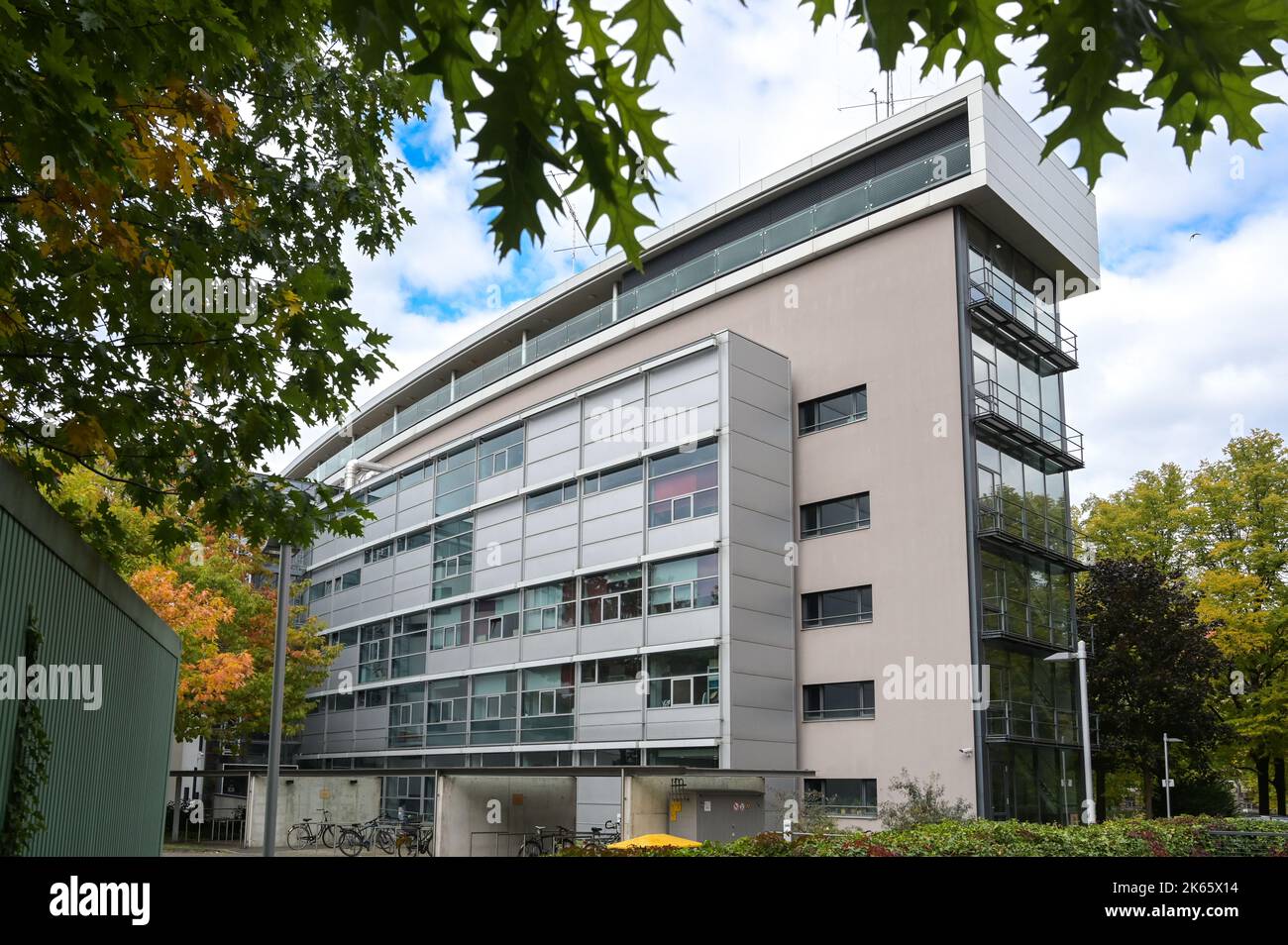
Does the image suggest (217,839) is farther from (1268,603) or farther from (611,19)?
(611,19)

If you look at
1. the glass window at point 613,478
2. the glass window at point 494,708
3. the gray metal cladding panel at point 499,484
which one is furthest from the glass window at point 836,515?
the glass window at point 494,708

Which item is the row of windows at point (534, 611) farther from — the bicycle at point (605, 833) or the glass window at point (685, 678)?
the bicycle at point (605, 833)

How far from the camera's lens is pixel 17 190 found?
29.9ft

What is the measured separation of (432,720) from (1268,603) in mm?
33926

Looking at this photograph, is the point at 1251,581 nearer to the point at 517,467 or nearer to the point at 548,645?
the point at 548,645

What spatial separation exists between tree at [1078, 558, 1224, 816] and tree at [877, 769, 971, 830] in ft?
49.5

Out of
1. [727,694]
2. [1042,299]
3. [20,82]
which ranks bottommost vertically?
[727,694]

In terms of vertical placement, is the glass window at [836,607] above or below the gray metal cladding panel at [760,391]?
below

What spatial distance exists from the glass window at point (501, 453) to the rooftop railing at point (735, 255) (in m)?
3.81

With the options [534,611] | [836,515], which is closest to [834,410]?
[836,515]

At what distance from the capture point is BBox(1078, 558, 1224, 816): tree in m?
41.2

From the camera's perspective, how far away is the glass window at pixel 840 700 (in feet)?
102

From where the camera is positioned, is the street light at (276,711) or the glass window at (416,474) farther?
Answer: the glass window at (416,474)
